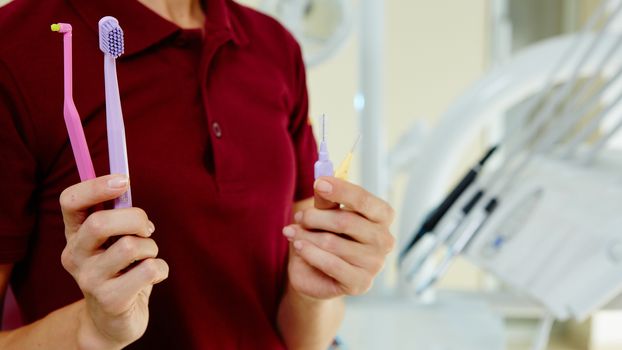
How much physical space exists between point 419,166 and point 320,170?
65cm

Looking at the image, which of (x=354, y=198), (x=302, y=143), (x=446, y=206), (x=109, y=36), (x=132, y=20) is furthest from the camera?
(x=446, y=206)

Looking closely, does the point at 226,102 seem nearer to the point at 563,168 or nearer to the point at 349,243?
the point at 349,243

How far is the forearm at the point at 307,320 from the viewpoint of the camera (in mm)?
665

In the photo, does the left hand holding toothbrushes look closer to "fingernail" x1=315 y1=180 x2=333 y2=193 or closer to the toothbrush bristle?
"fingernail" x1=315 y1=180 x2=333 y2=193

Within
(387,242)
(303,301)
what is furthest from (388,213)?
(303,301)

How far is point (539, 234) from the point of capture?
707mm

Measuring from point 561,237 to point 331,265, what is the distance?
0.99 feet

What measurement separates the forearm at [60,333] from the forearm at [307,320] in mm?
234

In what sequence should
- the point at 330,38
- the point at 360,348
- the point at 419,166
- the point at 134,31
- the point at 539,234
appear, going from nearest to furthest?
the point at 134,31 < the point at 539,234 < the point at 360,348 < the point at 419,166 < the point at 330,38

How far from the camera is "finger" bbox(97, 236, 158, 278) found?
1.31 ft

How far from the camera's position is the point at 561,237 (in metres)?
0.68

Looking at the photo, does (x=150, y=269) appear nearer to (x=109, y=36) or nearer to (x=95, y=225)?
(x=95, y=225)

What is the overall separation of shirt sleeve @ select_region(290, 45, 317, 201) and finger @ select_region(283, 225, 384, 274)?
0.22m

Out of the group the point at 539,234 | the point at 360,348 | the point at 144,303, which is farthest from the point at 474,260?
the point at 144,303
